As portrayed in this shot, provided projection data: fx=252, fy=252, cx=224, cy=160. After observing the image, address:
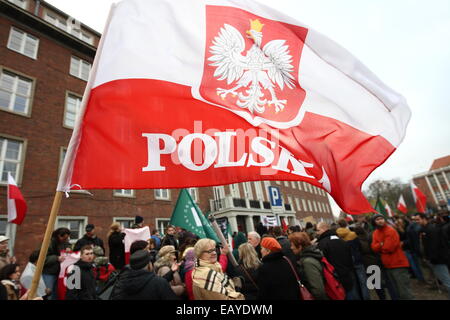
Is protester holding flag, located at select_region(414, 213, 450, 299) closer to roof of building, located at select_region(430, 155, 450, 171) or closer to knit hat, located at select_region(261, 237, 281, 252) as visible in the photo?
knit hat, located at select_region(261, 237, 281, 252)

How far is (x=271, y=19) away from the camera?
3.04 m

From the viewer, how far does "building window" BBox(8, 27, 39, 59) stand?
41.3 ft

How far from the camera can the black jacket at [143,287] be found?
241cm

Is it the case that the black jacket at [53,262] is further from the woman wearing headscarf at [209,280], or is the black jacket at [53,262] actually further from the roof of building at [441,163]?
the roof of building at [441,163]

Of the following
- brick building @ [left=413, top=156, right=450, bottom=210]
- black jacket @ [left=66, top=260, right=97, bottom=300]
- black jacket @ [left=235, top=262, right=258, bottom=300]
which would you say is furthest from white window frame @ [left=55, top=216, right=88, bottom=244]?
brick building @ [left=413, top=156, right=450, bottom=210]

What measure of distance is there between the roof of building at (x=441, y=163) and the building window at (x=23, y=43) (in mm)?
102714

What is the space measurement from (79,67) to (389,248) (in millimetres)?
17598

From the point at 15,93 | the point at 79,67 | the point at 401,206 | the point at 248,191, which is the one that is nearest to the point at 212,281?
the point at 15,93

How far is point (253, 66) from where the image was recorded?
2.86m

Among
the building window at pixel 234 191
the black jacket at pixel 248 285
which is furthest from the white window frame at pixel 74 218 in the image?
the building window at pixel 234 191

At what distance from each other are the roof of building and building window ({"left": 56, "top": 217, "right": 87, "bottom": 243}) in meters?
101

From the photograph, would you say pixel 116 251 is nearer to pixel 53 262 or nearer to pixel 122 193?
pixel 53 262
